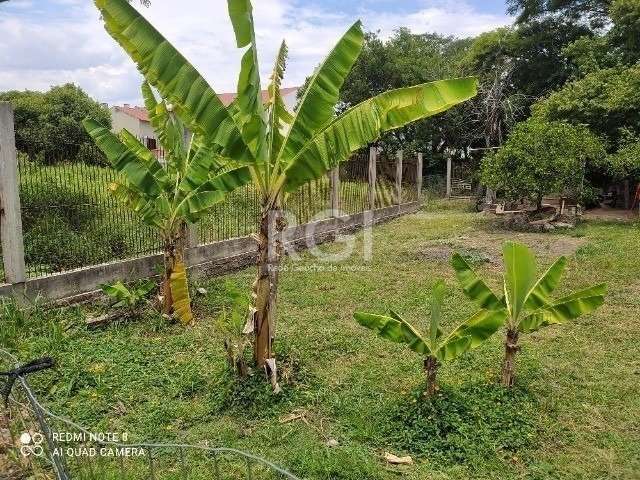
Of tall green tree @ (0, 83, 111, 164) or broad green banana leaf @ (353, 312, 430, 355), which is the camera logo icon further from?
tall green tree @ (0, 83, 111, 164)

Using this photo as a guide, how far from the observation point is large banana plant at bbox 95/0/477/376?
399 cm

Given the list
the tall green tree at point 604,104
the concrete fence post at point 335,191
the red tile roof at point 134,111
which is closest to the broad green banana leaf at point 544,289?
the concrete fence post at point 335,191

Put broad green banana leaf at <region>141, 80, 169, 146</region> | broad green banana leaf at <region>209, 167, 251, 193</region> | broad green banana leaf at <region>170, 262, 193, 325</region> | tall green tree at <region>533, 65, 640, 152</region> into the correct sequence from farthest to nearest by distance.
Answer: tall green tree at <region>533, 65, 640, 152</region>
broad green banana leaf at <region>141, 80, 169, 146</region>
broad green banana leaf at <region>170, 262, 193, 325</region>
broad green banana leaf at <region>209, 167, 251, 193</region>

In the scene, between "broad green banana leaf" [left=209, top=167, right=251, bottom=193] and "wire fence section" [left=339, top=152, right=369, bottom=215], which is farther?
"wire fence section" [left=339, top=152, right=369, bottom=215]

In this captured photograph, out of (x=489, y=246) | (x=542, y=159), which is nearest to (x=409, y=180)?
(x=542, y=159)

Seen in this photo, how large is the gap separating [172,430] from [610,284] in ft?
23.2

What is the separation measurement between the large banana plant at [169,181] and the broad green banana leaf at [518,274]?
292 cm

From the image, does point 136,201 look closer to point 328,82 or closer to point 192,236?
point 192,236

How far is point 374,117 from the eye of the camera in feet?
14.1

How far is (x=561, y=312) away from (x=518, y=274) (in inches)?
19.1

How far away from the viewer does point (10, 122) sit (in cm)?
598

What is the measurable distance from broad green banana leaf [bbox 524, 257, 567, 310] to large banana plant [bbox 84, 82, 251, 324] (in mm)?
3183

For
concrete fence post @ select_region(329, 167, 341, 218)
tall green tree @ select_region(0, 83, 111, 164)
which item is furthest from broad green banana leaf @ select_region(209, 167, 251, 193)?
tall green tree @ select_region(0, 83, 111, 164)

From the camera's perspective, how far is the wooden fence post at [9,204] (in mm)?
5906
